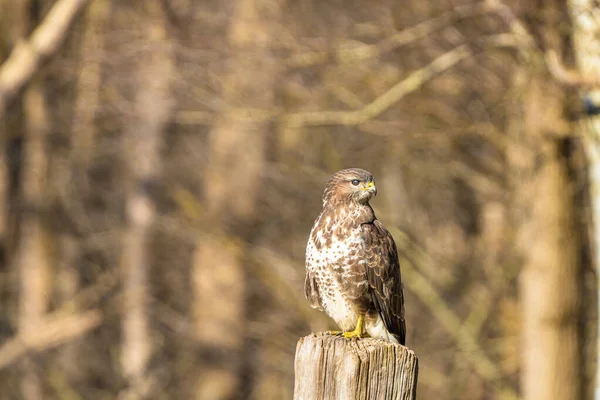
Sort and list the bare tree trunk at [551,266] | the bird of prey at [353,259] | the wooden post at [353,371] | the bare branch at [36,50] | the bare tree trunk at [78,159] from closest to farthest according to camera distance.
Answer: the wooden post at [353,371] → the bird of prey at [353,259] → the bare tree trunk at [551,266] → the bare branch at [36,50] → the bare tree trunk at [78,159]

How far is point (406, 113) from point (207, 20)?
2.67m

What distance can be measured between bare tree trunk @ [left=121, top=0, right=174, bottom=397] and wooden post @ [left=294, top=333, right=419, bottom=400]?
9479 mm

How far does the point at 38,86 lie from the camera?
14.6m

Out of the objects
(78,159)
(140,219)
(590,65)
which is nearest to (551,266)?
(590,65)

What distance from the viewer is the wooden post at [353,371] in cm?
328

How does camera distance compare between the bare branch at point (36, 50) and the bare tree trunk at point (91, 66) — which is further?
the bare tree trunk at point (91, 66)

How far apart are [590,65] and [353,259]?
11.1 feet

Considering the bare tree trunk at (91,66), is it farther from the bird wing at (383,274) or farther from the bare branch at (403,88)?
the bird wing at (383,274)

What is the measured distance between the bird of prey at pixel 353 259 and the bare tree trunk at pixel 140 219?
26.8 feet

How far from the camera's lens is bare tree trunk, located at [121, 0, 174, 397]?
13.1 metres

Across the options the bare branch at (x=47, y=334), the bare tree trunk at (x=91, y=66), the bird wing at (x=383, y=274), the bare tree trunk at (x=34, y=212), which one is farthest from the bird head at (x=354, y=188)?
the bare tree trunk at (x=34, y=212)

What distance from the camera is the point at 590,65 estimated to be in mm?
7055

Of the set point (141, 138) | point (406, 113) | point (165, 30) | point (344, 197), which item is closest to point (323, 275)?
point (344, 197)

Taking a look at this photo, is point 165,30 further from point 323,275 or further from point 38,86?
point 323,275
